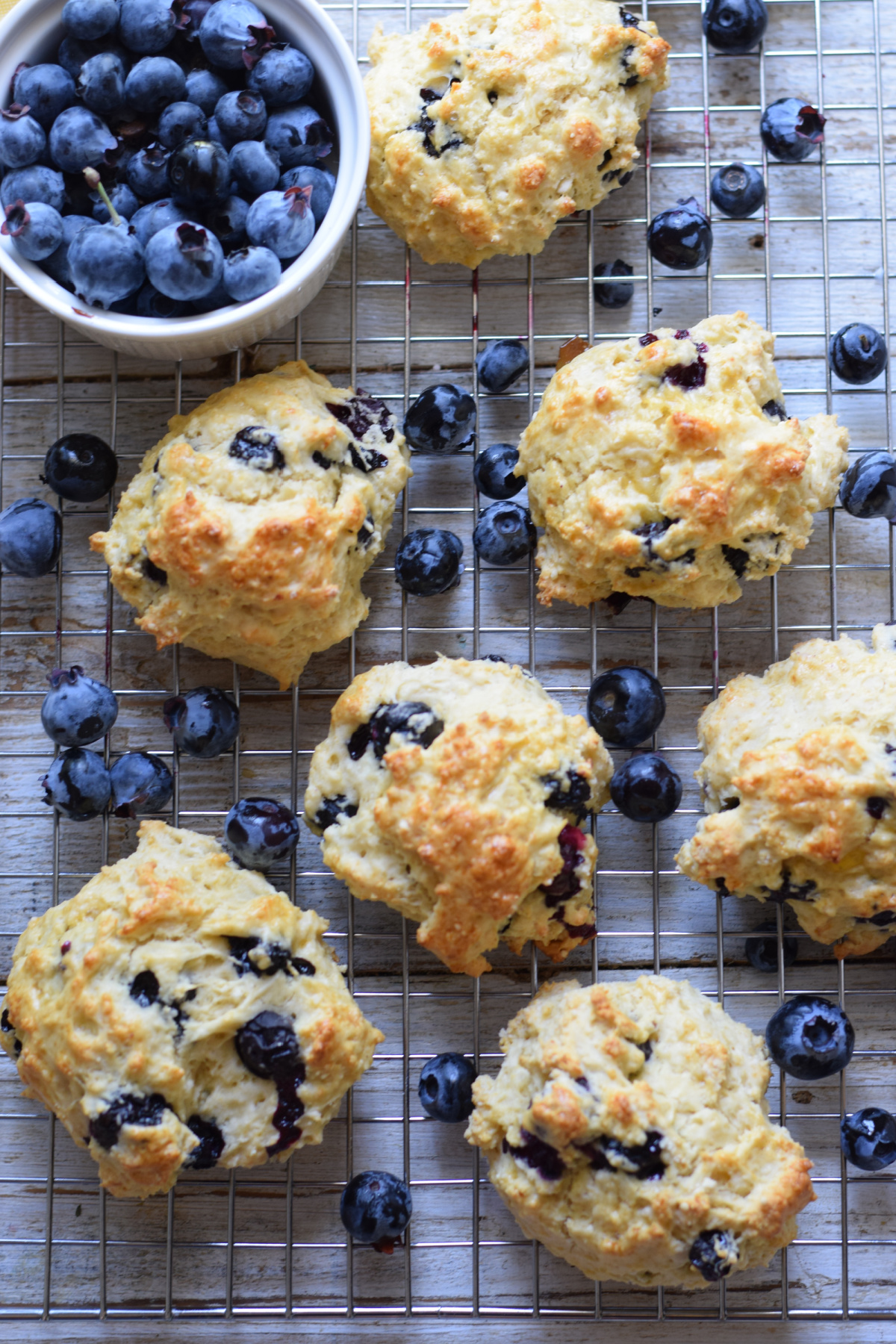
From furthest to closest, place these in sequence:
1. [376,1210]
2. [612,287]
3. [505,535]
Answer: [612,287] < [505,535] < [376,1210]

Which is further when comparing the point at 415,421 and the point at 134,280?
the point at 415,421

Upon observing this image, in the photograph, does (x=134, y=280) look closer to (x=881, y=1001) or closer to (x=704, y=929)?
(x=704, y=929)

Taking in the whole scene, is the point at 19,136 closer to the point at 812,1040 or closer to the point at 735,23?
the point at 735,23

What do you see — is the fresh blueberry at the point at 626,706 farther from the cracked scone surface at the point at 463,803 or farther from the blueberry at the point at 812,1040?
the blueberry at the point at 812,1040

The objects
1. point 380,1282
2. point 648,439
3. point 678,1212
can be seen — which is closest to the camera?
point 678,1212

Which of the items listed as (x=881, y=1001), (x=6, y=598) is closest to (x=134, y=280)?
(x=6, y=598)

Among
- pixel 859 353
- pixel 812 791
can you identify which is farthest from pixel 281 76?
pixel 812 791
